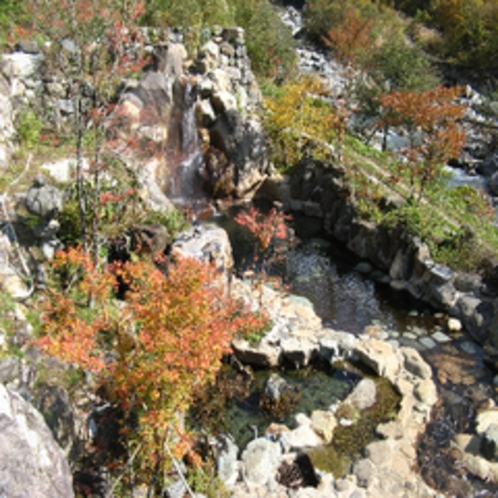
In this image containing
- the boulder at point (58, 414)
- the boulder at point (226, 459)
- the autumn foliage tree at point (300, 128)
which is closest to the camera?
the boulder at point (58, 414)

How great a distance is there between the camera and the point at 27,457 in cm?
434

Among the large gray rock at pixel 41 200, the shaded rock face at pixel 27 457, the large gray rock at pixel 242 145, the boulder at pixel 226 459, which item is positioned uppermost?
the shaded rock face at pixel 27 457

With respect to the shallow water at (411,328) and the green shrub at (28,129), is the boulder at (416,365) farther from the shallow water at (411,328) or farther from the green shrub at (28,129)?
the green shrub at (28,129)

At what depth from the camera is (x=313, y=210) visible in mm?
20750

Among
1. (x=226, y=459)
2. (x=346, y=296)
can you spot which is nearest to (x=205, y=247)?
(x=346, y=296)

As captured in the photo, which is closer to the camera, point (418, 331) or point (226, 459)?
point (226, 459)

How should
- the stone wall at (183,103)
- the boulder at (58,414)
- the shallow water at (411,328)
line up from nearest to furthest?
the boulder at (58,414) → the shallow water at (411,328) → the stone wall at (183,103)

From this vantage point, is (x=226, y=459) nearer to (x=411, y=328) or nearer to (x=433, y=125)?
(x=411, y=328)

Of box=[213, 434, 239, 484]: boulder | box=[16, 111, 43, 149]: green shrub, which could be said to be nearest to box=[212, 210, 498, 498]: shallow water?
box=[213, 434, 239, 484]: boulder

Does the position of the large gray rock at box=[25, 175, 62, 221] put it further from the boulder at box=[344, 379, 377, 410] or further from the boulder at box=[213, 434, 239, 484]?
the boulder at box=[344, 379, 377, 410]

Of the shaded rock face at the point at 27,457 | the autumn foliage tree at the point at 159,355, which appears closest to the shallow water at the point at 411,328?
the autumn foliage tree at the point at 159,355

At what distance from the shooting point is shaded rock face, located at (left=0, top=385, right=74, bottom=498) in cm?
405

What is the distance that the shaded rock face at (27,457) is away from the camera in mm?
4047

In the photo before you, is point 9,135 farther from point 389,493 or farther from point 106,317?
point 389,493
